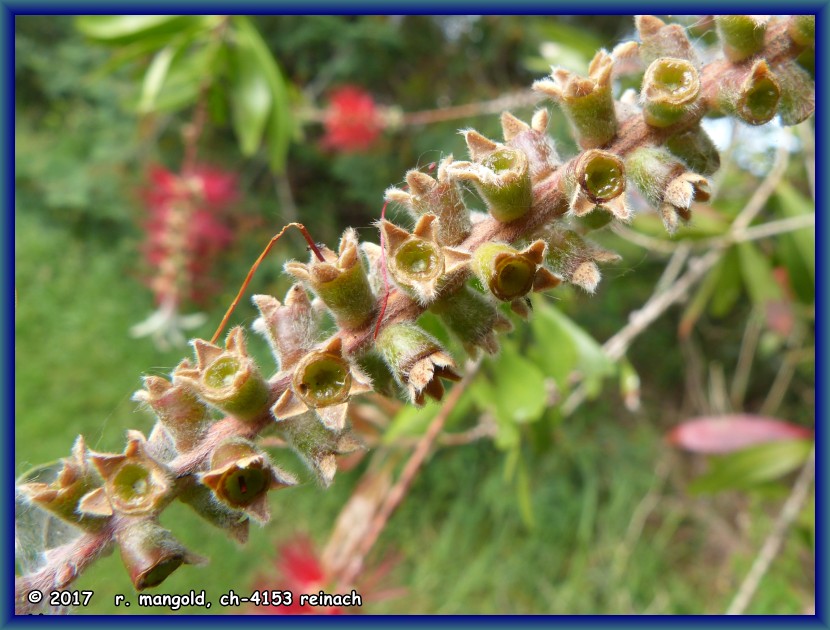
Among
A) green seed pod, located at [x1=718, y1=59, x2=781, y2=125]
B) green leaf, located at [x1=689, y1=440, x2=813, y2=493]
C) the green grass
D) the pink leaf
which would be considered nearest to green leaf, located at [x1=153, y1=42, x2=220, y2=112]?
the green grass

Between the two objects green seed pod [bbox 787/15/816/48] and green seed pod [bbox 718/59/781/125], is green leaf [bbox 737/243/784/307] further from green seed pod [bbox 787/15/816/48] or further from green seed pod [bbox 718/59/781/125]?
green seed pod [bbox 718/59/781/125]

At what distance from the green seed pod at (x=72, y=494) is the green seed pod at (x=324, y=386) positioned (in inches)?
11.4

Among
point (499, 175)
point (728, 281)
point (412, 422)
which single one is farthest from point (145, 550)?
→ point (728, 281)

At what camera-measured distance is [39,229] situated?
213 inches

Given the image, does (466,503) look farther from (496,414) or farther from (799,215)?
(799,215)

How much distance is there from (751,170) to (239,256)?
385 cm

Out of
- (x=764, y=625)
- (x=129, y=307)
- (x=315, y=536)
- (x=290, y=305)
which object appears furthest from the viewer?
(x=129, y=307)

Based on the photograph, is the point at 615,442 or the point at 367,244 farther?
the point at 615,442

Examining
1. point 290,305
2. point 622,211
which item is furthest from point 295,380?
point 622,211

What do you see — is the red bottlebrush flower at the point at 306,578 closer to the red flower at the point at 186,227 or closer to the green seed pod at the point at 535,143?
the green seed pod at the point at 535,143

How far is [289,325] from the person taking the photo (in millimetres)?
912

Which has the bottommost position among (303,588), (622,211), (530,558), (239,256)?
(530,558)

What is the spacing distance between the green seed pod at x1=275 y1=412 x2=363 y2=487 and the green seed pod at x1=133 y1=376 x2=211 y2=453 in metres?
0.15

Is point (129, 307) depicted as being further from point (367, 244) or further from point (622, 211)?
point (622, 211)
